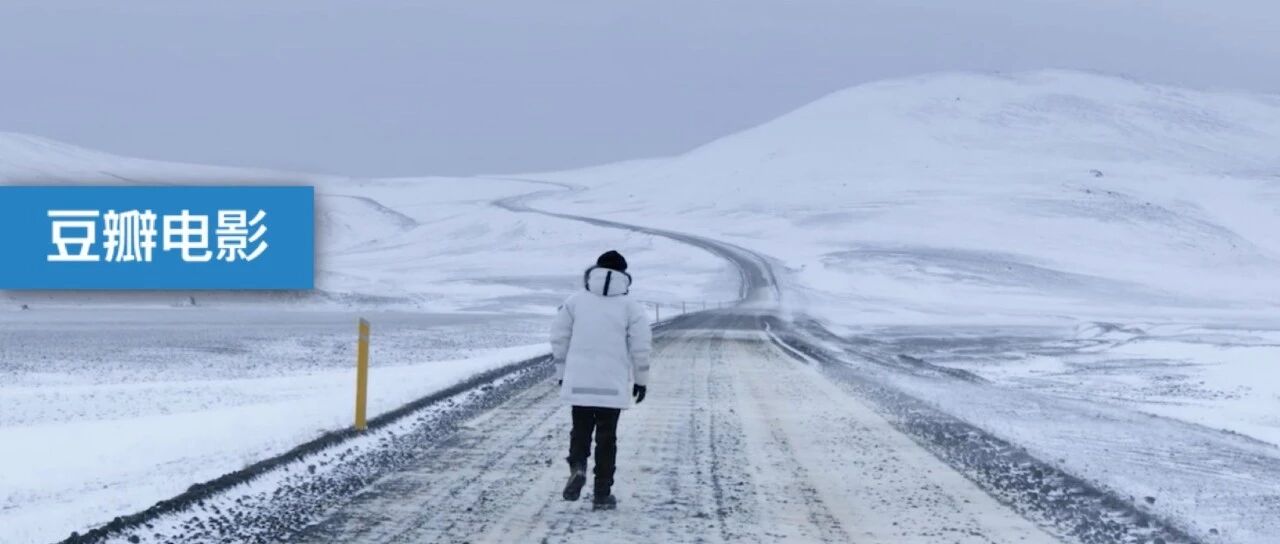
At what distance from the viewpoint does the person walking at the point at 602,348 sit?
38.1 ft

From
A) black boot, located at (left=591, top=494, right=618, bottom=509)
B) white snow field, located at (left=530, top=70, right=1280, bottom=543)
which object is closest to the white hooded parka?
black boot, located at (left=591, top=494, right=618, bottom=509)

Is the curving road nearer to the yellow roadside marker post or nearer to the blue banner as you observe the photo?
the yellow roadside marker post

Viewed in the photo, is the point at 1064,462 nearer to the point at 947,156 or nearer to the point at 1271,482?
the point at 1271,482

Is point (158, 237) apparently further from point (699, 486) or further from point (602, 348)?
point (699, 486)

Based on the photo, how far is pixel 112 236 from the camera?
1422cm

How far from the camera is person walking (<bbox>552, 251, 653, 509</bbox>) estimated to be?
11.6 m

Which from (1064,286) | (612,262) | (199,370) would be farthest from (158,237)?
(1064,286)

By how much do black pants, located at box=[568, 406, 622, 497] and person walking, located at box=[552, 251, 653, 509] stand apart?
0.03ft

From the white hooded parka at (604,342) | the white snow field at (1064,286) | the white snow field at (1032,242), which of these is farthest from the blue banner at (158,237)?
the white snow field at (1032,242)

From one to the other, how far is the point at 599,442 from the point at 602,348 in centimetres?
78

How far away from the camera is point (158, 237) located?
14.3 m

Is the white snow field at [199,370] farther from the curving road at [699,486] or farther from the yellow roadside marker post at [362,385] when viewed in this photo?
the curving road at [699,486]

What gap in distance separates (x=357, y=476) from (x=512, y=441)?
121 inches

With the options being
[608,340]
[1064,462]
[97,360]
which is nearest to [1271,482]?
[1064,462]
